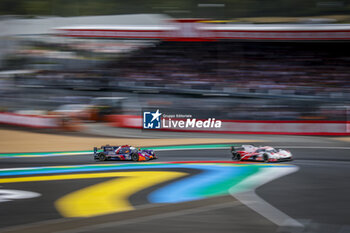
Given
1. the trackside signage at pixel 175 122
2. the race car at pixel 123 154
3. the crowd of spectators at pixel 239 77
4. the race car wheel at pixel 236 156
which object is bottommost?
the race car wheel at pixel 236 156

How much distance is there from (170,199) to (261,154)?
4476 mm

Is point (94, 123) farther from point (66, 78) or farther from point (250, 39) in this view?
point (250, 39)

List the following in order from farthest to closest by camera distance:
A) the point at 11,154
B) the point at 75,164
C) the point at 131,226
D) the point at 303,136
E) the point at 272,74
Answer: the point at 272,74 < the point at 303,136 < the point at 11,154 < the point at 75,164 < the point at 131,226

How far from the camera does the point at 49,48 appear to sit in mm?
27734

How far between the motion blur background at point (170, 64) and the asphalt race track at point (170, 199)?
7.67m

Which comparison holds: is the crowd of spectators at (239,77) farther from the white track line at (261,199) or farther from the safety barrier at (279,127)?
the white track line at (261,199)

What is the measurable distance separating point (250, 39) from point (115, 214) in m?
17.5

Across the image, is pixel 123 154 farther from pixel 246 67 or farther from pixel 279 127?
pixel 246 67

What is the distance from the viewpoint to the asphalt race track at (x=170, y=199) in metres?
6.61

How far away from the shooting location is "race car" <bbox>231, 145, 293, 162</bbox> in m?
11.9

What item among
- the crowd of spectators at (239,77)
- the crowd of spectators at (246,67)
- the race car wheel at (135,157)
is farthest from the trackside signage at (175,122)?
the race car wheel at (135,157)

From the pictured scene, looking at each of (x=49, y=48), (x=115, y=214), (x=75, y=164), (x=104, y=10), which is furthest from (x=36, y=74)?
(x=115, y=214)

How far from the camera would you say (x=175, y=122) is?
18.9 meters

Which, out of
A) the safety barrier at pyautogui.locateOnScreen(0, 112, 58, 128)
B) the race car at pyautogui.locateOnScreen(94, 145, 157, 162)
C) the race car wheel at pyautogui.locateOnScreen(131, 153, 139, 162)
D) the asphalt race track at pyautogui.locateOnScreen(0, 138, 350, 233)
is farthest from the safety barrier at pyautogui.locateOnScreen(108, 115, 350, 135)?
the race car wheel at pyautogui.locateOnScreen(131, 153, 139, 162)
